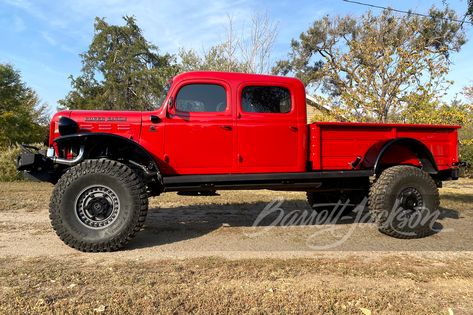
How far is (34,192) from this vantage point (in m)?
10.2

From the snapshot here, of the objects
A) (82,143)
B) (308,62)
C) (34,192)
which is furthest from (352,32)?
(82,143)

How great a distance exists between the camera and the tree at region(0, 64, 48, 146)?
75.7 ft

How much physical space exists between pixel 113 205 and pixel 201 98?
183cm

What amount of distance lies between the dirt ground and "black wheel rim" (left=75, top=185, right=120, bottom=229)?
40cm

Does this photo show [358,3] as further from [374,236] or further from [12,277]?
[12,277]

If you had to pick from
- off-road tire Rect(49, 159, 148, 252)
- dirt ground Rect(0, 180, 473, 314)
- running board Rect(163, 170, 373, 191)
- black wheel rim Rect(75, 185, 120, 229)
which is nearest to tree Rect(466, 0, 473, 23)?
dirt ground Rect(0, 180, 473, 314)

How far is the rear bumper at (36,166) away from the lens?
5055 mm

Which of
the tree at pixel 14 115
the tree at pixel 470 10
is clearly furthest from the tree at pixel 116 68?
the tree at pixel 470 10

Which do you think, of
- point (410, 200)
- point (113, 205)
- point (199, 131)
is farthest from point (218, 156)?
point (410, 200)

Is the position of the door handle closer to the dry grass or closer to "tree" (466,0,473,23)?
the dry grass

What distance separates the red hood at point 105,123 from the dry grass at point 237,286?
1.74m

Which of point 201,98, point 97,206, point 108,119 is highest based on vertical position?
point 201,98

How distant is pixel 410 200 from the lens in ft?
19.2

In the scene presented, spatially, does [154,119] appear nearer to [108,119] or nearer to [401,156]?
[108,119]
